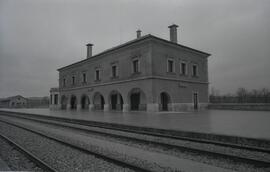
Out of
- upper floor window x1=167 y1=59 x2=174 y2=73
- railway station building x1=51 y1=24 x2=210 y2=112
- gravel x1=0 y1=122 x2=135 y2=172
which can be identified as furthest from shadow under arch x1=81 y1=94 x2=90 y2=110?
gravel x1=0 y1=122 x2=135 y2=172

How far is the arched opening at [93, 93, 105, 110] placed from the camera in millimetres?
32000

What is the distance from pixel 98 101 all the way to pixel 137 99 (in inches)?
356

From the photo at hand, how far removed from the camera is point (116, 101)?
95.9 ft

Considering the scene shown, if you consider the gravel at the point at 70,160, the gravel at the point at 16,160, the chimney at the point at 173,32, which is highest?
the chimney at the point at 173,32

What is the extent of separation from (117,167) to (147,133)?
499 centimetres

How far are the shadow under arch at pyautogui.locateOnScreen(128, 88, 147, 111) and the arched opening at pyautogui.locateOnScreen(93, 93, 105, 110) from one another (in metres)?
7.34

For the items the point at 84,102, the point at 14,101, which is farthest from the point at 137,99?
the point at 14,101

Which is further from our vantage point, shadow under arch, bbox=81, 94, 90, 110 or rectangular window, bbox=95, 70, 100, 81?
shadow under arch, bbox=81, 94, 90, 110

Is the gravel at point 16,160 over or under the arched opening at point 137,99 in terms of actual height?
under

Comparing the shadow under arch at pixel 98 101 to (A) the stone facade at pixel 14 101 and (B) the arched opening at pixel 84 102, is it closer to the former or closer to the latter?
(B) the arched opening at pixel 84 102

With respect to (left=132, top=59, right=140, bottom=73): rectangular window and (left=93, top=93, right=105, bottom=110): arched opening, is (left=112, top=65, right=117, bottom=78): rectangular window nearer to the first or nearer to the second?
(left=132, top=59, right=140, bottom=73): rectangular window

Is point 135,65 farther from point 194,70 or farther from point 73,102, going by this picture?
point 73,102

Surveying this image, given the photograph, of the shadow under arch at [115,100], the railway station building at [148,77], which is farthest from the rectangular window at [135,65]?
the shadow under arch at [115,100]

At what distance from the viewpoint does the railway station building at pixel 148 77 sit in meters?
23.3
